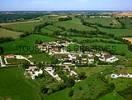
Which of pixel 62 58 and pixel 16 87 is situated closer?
pixel 16 87

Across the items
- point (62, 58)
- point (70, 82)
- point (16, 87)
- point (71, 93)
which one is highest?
point (71, 93)

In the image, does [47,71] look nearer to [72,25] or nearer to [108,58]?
[108,58]

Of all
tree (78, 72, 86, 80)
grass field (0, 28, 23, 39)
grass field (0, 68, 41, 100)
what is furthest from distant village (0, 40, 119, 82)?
grass field (0, 28, 23, 39)

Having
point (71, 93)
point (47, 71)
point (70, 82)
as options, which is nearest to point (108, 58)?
point (47, 71)

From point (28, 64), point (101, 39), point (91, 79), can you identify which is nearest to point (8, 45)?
point (28, 64)

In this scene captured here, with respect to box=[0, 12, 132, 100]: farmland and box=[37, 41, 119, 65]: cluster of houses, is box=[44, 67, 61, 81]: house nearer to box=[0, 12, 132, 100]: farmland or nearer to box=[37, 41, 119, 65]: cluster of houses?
box=[0, 12, 132, 100]: farmland

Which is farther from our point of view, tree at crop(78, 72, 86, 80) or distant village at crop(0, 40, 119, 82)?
distant village at crop(0, 40, 119, 82)
